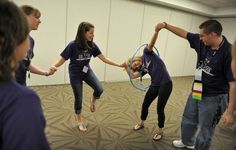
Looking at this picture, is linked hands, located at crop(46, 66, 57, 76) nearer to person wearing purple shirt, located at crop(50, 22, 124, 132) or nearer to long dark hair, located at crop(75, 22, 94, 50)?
person wearing purple shirt, located at crop(50, 22, 124, 132)

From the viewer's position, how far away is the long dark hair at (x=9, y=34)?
25.8 inches

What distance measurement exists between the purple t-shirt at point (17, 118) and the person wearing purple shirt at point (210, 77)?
1798mm

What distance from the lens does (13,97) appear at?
2.21 ft

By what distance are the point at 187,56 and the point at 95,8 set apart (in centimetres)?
474

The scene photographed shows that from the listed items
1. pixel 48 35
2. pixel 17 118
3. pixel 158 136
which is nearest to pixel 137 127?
pixel 158 136

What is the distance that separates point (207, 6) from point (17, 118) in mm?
8292

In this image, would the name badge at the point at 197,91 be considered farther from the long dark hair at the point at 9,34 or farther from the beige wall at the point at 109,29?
the beige wall at the point at 109,29

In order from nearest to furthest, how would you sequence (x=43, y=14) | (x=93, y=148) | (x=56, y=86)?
(x=93, y=148) → (x=43, y=14) → (x=56, y=86)

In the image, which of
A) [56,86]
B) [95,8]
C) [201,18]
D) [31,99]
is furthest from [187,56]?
[31,99]

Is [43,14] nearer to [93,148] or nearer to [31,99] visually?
[93,148]

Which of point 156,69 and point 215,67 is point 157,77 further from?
point 215,67

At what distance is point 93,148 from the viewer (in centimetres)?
251

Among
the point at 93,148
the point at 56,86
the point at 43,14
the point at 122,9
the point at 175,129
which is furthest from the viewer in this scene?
the point at 122,9

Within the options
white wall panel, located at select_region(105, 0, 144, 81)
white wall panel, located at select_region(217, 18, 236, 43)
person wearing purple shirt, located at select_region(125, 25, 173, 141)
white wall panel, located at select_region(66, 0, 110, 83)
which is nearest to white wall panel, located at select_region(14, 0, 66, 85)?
white wall panel, located at select_region(66, 0, 110, 83)
